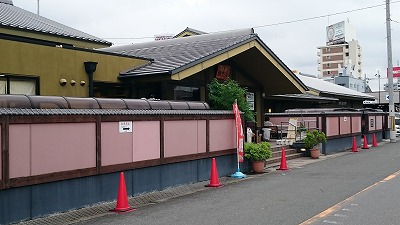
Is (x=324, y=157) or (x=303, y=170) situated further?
(x=324, y=157)

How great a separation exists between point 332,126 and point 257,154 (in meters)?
10.1

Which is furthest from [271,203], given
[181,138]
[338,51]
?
[338,51]

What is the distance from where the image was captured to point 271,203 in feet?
32.4

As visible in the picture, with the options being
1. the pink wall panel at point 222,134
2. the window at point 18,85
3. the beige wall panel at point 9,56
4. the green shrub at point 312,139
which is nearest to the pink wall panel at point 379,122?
the green shrub at point 312,139

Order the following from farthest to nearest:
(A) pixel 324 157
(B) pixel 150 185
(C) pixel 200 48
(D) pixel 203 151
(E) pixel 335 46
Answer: (E) pixel 335 46 < (A) pixel 324 157 < (C) pixel 200 48 < (D) pixel 203 151 < (B) pixel 150 185

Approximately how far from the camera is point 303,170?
53.1ft

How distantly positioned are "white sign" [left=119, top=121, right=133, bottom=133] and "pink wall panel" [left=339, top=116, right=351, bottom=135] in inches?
670

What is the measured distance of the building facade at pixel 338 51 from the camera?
116 meters

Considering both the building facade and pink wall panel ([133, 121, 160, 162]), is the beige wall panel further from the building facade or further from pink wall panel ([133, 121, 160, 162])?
the building facade

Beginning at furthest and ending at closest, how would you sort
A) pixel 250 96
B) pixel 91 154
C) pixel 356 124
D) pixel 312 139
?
pixel 356 124 < pixel 250 96 < pixel 312 139 < pixel 91 154

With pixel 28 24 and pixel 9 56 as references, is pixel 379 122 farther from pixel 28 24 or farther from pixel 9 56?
pixel 9 56

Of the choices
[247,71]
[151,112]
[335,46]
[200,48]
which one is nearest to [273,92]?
[247,71]

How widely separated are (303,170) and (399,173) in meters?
3.24

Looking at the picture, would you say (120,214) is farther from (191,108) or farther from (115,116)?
(191,108)
